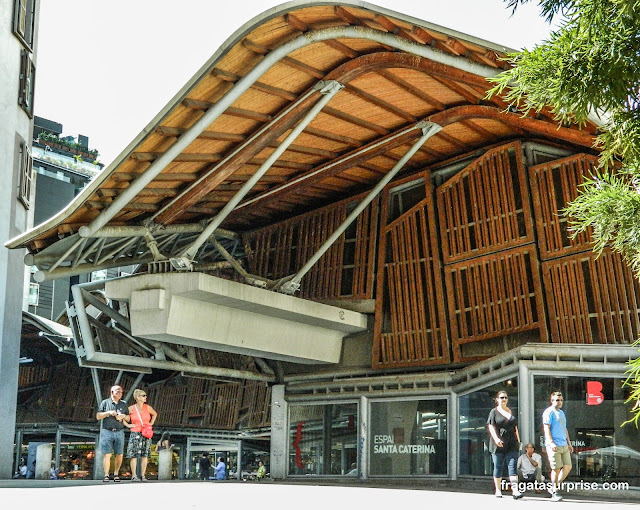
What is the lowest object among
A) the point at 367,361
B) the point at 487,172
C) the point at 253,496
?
the point at 253,496

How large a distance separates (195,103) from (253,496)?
8225 millimetres

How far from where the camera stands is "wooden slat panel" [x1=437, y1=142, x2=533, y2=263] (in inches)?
912

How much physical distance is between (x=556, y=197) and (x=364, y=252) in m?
5.90

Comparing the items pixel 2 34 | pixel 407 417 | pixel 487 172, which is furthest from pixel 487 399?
pixel 2 34

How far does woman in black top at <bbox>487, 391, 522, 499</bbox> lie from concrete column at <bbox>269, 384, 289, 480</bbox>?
14837mm

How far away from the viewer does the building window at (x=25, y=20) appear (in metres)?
29.1

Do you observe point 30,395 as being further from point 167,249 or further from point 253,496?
point 253,496

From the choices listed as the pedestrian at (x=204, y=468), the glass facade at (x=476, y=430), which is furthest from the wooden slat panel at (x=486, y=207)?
the pedestrian at (x=204, y=468)

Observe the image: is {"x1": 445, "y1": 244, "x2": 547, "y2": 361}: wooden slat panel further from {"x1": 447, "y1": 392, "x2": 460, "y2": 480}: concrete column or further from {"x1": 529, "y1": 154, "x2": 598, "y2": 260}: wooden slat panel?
{"x1": 447, "y1": 392, "x2": 460, "y2": 480}: concrete column

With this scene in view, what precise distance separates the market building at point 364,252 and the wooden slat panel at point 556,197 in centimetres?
5

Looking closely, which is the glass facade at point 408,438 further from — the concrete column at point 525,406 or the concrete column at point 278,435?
the concrete column at point 525,406

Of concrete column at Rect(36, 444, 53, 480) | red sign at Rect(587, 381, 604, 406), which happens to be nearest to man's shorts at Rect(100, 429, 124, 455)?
red sign at Rect(587, 381, 604, 406)

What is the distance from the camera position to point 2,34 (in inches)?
1109
